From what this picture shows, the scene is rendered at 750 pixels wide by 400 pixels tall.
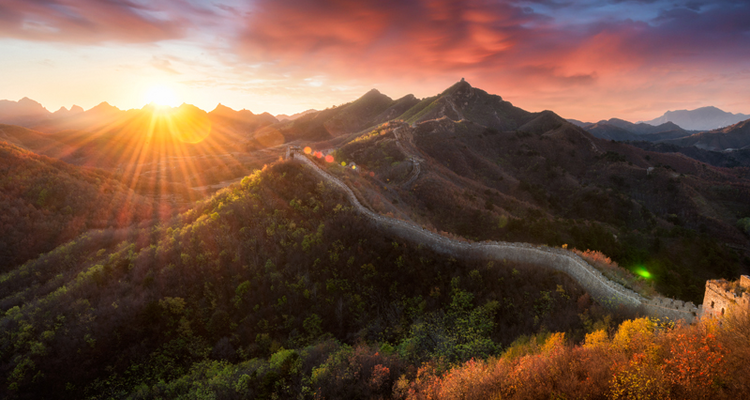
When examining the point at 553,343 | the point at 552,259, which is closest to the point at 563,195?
the point at 552,259

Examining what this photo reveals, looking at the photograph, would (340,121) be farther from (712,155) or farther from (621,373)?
(712,155)

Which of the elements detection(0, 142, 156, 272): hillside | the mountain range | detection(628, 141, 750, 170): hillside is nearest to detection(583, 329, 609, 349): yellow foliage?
the mountain range

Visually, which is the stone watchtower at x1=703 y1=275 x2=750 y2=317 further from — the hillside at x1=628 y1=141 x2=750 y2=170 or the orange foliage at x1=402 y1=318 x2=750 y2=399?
the hillside at x1=628 y1=141 x2=750 y2=170

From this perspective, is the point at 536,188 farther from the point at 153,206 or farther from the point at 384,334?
the point at 153,206

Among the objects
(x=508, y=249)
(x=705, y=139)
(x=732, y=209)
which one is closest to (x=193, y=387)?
(x=508, y=249)

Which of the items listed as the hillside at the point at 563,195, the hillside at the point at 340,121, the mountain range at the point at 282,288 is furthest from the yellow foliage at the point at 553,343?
the hillside at the point at 340,121

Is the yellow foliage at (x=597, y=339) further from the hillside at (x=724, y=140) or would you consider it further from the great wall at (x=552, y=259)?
the hillside at (x=724, y=140)
